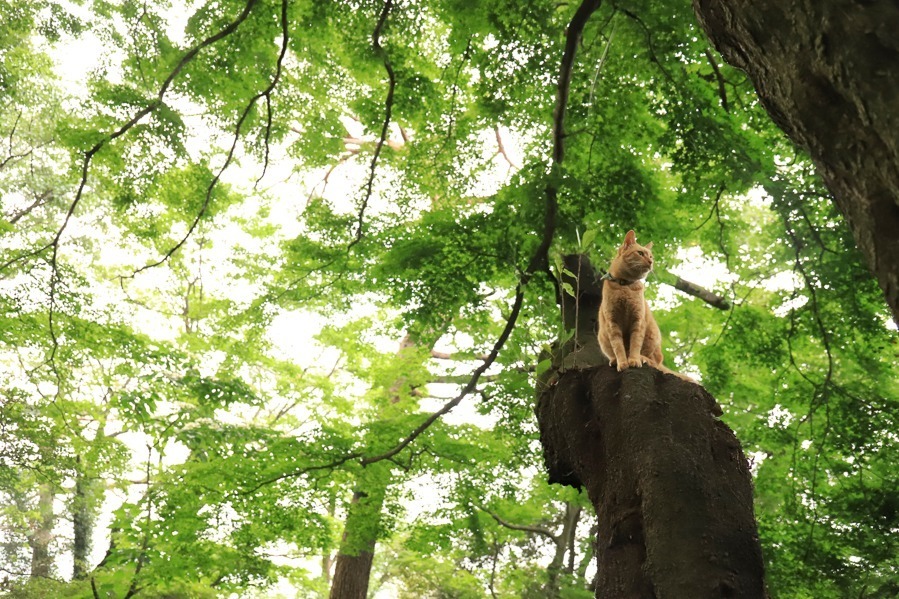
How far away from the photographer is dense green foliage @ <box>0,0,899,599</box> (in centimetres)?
441

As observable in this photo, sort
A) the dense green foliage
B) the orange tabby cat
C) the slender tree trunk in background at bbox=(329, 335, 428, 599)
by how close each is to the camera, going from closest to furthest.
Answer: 1. the orange tabby cat
2. the dense green foliage
3. the slender tree trunk in background at bbox=(329, 335, 428, 599)

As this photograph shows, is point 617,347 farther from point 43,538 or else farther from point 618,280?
point 43,538

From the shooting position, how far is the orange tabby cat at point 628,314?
2.89 metres

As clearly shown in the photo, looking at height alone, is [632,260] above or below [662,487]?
above

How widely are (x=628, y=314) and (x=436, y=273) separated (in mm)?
2140

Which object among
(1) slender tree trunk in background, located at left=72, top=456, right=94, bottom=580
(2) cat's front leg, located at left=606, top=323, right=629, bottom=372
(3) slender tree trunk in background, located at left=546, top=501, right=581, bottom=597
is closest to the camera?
(2) cat's front leg, located at left=606, top=323, right=629, bottom=372

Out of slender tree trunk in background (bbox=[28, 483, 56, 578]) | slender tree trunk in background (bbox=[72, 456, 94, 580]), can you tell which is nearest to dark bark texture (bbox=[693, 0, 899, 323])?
slender tree trunk in background (bbox=[72, 456, 94, 580])

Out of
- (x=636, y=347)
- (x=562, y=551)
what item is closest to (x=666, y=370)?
(x=636, y=347)

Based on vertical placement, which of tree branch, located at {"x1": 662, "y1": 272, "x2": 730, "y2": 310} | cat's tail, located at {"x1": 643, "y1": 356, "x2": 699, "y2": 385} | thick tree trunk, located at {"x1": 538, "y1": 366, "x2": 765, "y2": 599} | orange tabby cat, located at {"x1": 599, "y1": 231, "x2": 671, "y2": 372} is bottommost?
thick tree trunk, located at {"x1": 538, "y1": 366, "x2": 765, "y2": 599}

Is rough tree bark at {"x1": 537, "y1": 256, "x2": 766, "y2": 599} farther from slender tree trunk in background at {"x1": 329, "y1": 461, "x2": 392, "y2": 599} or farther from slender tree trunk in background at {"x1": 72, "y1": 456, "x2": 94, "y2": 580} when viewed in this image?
slender tree trunk in background at {"x1": 72, "y1": 456, "x2": 94, "y2": 580}

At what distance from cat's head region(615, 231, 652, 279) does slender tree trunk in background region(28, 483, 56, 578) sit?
11.6 metres

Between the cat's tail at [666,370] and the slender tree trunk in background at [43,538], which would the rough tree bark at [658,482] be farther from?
the slender tree trunk in background at [43,538]

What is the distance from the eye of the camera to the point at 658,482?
2.03 m

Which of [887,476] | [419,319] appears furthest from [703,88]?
[887,476]
